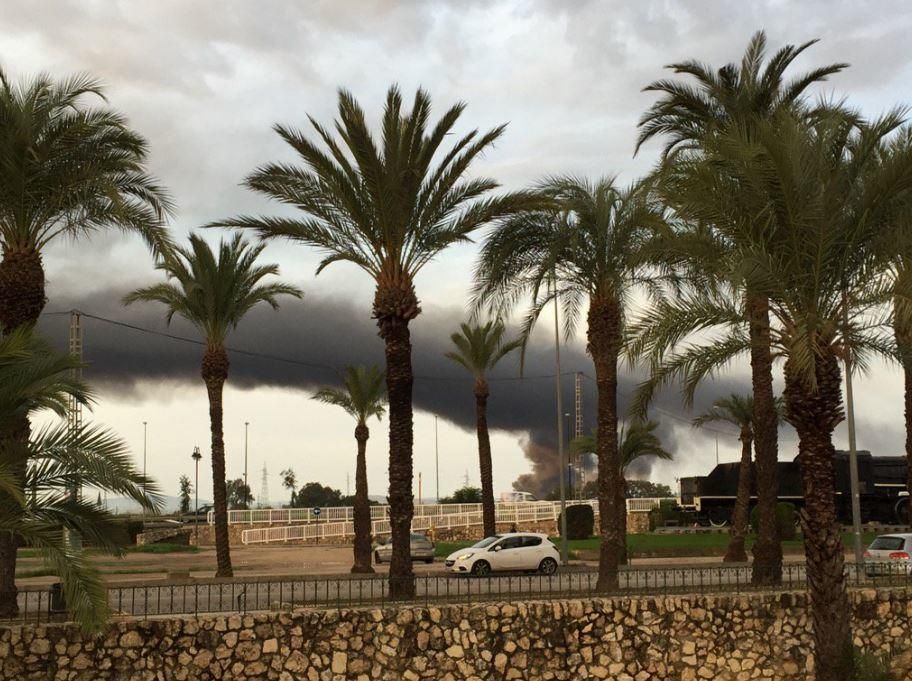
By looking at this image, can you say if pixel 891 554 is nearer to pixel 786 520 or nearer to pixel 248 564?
pixel 786 520

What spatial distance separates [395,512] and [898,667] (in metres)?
11.0

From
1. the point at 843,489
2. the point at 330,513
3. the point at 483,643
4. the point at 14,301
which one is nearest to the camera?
the point at 483,643

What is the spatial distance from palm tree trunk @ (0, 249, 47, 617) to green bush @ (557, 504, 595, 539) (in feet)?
147

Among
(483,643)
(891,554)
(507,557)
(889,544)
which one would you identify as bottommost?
(483,643)

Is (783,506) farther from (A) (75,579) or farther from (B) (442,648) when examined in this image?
(A) (75,579)

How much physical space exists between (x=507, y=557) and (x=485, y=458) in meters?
8.86

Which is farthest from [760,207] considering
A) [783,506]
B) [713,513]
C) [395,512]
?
[713,513]

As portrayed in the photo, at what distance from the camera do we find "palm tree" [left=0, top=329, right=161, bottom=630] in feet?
50.1

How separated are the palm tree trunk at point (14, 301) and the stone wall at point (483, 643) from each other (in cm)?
351

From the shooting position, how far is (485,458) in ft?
144

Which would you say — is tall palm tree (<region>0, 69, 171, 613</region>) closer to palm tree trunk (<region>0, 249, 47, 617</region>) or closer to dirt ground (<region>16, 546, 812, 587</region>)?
palm tree trunk (<region>0, 249, 47, 617</region>)

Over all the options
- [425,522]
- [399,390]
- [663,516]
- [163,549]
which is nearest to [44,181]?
[399,390]

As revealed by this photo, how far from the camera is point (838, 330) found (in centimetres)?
1809

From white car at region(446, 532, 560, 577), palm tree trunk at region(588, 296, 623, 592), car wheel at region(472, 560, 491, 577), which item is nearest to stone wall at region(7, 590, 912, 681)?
palm tree trunk at region(588, 296, 623, 592)
